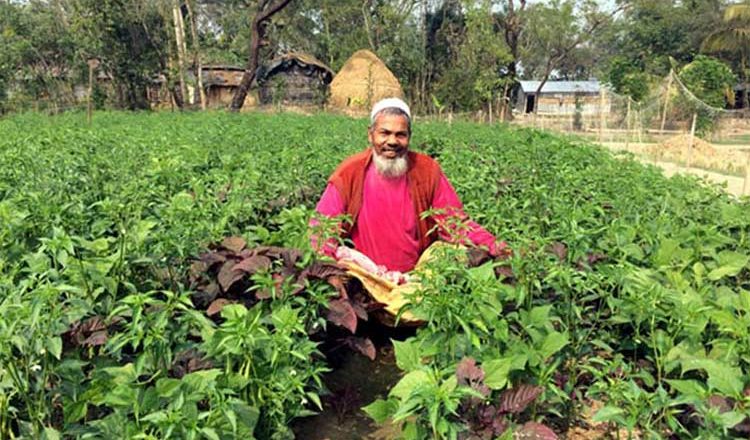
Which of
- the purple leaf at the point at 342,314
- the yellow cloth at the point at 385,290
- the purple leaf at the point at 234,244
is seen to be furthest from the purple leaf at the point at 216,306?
the yellow cloth at the point at 385,290

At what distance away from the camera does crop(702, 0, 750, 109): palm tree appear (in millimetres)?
30500

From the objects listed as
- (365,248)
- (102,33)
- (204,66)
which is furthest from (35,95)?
(365,248)

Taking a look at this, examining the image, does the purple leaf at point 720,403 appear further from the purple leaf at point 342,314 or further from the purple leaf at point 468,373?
the purple leaf at point 342,314

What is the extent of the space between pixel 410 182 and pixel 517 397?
2005 mm

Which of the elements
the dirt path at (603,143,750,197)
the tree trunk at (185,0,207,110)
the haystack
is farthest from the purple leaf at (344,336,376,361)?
the tree trunk at (185,0,207,110)

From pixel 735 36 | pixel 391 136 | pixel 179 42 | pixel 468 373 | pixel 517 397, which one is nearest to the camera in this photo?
pixel 468 373

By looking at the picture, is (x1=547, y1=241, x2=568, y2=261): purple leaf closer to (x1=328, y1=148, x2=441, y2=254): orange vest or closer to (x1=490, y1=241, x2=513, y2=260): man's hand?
(x1=490, y1=241, x2=513, y2=260): man's hand

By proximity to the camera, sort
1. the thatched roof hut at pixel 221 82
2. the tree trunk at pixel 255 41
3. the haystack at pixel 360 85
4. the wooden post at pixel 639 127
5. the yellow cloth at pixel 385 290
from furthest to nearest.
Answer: the thatched roof hut at pixel 221 82
the haystack at pixel 360 85
the tree trunk at pixel 255 41
the wooden post at pixel 639 127
the yellow cloth at pixel 385 290

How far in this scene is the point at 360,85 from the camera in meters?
26.2

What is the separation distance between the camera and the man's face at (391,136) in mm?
3641

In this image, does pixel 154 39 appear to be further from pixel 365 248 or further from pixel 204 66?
pixel 365 248

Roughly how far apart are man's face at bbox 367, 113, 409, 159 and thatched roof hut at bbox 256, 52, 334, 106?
26453 mm

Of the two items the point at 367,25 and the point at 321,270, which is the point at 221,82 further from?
the point at 321,270

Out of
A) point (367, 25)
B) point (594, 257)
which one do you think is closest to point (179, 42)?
point (367, 25)
